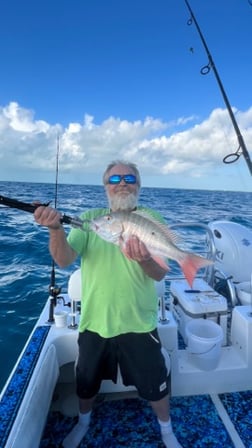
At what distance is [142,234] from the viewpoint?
1.89m

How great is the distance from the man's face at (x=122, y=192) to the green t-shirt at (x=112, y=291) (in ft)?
1.02

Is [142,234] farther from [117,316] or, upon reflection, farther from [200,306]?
[200,306]

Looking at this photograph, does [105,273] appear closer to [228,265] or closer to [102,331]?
[102,331]

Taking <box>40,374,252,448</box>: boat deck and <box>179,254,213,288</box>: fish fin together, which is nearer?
<box>179,254,213,288</box>: fish fin

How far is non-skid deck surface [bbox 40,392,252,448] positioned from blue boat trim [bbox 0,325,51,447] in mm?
735

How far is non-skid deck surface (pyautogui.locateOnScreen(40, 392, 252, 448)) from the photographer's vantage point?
2.32 m

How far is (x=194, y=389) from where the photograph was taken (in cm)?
275

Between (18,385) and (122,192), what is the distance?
57.4 inches

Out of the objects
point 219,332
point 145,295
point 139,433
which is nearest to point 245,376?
point 219,332

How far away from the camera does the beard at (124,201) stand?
218 cm

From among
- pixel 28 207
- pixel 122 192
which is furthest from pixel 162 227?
pixel 28 207

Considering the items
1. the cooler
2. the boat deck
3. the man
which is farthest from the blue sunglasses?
the boat deck

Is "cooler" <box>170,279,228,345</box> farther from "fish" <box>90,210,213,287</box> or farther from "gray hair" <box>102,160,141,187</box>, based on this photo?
"gray hair" <box>102,160,141,187</box>

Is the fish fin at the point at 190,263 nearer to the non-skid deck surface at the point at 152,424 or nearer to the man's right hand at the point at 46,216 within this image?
the man's right hand at the point at 46,216
